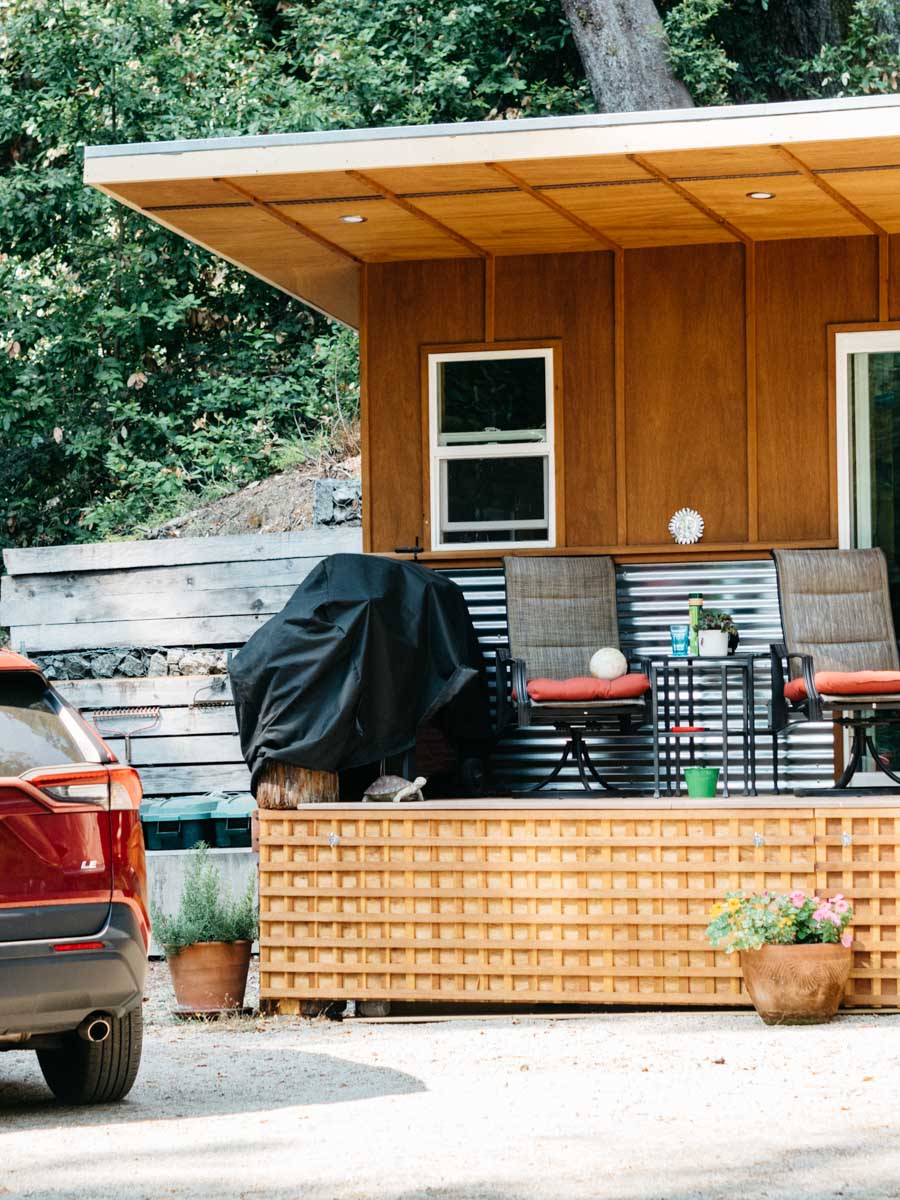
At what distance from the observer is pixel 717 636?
7961mm

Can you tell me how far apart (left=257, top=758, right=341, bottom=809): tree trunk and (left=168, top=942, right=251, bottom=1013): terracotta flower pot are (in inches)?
25.6

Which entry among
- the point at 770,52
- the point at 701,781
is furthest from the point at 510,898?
the point at 770,52

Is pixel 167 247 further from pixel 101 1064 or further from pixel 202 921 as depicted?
pixel 101 1064

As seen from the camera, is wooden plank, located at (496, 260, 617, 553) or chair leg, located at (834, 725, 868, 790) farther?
wooden plank, located at (496, 260, 617, 553)

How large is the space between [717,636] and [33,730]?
3985 mm

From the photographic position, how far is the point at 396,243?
8695 mm

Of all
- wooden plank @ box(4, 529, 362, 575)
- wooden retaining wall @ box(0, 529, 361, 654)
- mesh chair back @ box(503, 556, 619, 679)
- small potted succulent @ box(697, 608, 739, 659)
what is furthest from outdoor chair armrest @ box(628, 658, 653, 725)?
wooden retaining wall @ box(0, 529, 361, 654)

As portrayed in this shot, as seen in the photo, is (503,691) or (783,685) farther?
(503,691)

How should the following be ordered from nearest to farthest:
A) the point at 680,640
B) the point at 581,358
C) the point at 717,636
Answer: the point at 717,636
the point at 680,640
the point at 581,358

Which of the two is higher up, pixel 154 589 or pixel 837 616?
pixel 154 589

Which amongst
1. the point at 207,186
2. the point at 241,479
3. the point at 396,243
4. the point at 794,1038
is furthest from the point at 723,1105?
the point at 241,479

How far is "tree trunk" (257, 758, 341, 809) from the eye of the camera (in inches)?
282

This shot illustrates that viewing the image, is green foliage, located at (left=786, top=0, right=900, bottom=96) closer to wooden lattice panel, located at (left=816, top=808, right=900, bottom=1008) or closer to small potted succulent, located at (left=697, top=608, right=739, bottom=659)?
small potted succulent, located at (left=697, top=608, right=739, bottom=659)

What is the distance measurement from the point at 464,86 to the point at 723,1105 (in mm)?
11259
